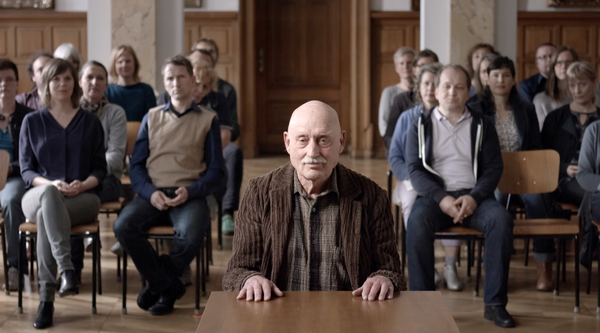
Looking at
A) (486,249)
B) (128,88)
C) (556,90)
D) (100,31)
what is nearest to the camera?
(486,249)

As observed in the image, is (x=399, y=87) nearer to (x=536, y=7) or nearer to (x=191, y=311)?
(x=191, y=311)

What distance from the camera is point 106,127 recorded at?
5.26 metres

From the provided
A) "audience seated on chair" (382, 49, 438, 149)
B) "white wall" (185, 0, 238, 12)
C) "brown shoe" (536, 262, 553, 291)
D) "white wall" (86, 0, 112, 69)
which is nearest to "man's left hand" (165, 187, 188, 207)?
"audience seated on chair" (382, 49, 438, 149)

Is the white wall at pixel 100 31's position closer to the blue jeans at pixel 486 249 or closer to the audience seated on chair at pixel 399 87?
the audience seated on chair at pixel 399 87

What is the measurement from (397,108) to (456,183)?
56.6 inches

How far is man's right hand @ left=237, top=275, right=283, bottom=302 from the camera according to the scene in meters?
2.39

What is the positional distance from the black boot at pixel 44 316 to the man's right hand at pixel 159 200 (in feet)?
2.52

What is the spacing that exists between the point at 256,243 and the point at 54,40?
9.31 m

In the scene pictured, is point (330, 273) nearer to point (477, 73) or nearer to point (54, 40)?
point (477, 73)

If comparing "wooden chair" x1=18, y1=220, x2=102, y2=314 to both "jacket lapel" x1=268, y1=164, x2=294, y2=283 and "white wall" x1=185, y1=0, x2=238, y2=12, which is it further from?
"white wall" x1=185, y1=0, x2=238, y2=12

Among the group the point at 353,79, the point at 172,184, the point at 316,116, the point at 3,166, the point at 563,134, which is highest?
the point at 353,79

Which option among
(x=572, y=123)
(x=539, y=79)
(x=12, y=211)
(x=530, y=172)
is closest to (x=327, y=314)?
(x=530, y=172)

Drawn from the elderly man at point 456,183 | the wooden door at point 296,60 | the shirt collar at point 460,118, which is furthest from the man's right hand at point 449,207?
the wooden door at point 296,60

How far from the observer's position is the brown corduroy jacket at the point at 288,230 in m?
2.65
